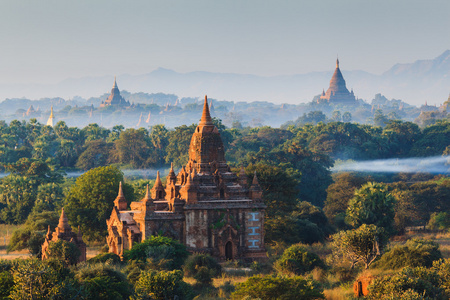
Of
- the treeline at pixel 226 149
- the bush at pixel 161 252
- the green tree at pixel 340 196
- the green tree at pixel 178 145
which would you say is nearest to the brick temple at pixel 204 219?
the bush at pixel 161 252

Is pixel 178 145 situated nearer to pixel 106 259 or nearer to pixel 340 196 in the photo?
pixel 340 196

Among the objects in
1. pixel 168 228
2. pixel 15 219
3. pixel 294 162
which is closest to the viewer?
pixel 168 228

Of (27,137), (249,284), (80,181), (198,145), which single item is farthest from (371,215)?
(27,137)

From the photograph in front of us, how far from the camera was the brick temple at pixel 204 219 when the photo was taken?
163 ft

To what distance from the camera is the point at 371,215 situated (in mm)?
63125

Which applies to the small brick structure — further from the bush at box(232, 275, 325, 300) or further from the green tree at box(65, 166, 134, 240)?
the bush at box(232, 275, 325, 300)

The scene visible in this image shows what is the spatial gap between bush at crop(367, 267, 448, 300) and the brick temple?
1607cm

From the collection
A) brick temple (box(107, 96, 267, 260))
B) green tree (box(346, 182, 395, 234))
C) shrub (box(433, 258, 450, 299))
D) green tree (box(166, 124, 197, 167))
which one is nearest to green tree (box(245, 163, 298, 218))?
green tree (box(346, 182, 395, 234))

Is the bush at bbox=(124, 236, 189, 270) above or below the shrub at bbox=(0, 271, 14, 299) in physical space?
below

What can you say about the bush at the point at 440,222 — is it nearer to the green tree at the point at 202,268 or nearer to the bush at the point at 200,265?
the green tree at the point at 202,268

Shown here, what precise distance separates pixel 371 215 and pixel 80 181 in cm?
2399

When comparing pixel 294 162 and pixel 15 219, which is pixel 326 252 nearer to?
pixel 15 219

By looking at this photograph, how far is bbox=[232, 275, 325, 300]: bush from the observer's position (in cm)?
3525

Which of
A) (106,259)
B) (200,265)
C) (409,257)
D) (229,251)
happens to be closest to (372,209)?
(229,251)
